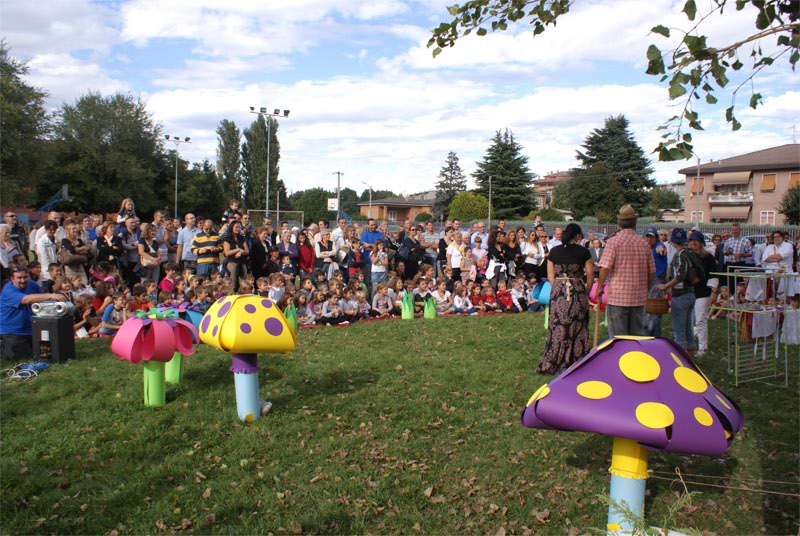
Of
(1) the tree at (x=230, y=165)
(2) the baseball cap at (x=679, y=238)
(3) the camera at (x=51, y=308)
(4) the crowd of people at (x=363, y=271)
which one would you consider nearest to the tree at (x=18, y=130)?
(4) the crowd of people at (x=363, y=271)

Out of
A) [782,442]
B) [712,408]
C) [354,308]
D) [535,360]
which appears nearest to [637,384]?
[712,408]

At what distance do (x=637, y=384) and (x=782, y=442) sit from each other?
3718mm

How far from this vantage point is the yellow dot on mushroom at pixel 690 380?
3759 millimetres

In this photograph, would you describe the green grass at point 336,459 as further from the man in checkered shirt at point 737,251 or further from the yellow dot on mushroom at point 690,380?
the man in checkered shirt at point 737,251

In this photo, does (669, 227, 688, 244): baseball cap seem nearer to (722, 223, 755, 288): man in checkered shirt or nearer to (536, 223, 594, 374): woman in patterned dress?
(536, 223, 594, 374): woman in patterned dress

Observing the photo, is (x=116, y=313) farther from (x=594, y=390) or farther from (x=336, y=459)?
(x=594, y=390)

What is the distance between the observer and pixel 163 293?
11.3m

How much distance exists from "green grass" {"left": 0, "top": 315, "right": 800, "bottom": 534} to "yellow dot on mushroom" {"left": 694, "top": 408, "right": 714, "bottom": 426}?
149 cm

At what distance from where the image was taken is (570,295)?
306 inches

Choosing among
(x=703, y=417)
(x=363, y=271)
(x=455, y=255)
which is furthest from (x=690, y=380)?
(x=455, y=255)

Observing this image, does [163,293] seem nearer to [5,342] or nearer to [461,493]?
[5,342]

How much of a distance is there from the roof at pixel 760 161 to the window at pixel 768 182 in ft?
2.52

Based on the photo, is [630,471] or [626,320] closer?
[630,471]

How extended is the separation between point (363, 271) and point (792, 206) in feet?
155
